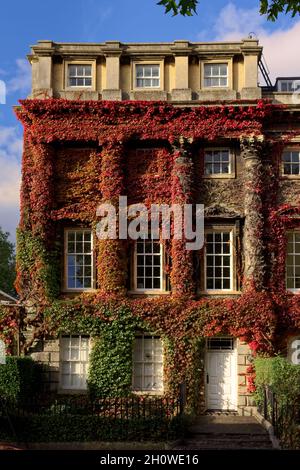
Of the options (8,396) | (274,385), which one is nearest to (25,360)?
(8,396)

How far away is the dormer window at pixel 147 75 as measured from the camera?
1049 inches

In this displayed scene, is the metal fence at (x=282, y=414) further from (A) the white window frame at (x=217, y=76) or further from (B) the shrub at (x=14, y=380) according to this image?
(A) the white window frame at (x=217, y=76)

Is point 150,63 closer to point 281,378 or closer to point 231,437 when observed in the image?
point 281,378

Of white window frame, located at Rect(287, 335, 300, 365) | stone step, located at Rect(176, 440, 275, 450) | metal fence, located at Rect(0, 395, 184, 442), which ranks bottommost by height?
stone step, located at Rect(176, 440, 275, 450)

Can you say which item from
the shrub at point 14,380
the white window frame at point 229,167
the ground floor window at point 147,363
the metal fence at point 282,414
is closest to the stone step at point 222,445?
the metal fence at point 282,414

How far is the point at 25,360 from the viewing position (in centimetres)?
2311

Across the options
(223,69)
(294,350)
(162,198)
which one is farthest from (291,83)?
(294,350)

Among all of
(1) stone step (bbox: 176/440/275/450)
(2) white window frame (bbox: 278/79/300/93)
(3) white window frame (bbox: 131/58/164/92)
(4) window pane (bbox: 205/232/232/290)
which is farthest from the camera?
(2) white window frame (bbox: 278/79/300/93)

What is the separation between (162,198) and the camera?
84.8 ft

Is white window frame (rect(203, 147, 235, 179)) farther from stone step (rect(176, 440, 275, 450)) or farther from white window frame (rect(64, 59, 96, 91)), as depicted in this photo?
stone step (rect(176, 440, 275, 450))

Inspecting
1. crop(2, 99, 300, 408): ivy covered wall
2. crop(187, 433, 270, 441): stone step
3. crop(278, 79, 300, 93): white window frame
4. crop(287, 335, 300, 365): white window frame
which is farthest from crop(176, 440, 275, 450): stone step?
crop(278, 79, 300, 93): white window frame

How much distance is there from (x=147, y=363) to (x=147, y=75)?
38.6 feet

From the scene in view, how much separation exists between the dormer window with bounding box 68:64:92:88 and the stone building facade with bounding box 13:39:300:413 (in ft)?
0.19

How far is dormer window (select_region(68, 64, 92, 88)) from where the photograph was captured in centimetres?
2670
